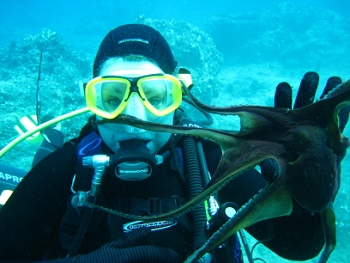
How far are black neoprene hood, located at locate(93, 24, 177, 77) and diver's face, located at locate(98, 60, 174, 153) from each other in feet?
0.34

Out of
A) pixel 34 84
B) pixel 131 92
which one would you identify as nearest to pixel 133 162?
pixel 131 92

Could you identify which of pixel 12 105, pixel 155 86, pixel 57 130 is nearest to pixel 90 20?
pixel 12 105

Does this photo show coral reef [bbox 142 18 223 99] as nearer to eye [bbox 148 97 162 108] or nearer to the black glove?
eye [bbox 148 97 162 108]

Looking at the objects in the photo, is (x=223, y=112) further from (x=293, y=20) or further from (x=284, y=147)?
(x=293, y=20)

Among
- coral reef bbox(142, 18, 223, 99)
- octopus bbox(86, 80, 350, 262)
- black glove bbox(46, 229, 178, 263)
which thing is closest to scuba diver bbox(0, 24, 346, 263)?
black glove bbox(46, 229, 178, 263)

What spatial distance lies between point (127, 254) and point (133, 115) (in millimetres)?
1123

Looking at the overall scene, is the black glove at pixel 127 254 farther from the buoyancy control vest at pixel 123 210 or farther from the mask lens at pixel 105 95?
the mask lens at pixel 105 95

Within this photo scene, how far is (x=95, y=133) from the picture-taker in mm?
2521

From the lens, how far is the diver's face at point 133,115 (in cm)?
199

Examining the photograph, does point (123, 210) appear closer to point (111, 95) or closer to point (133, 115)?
point (133, 115)

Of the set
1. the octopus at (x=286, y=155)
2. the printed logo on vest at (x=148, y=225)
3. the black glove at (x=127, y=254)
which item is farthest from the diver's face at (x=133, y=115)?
the octopus at (x=286, y=155)

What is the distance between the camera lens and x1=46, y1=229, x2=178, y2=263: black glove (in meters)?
1.35

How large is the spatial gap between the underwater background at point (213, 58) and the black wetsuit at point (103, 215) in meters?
5.69

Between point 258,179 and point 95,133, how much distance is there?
1821mm
